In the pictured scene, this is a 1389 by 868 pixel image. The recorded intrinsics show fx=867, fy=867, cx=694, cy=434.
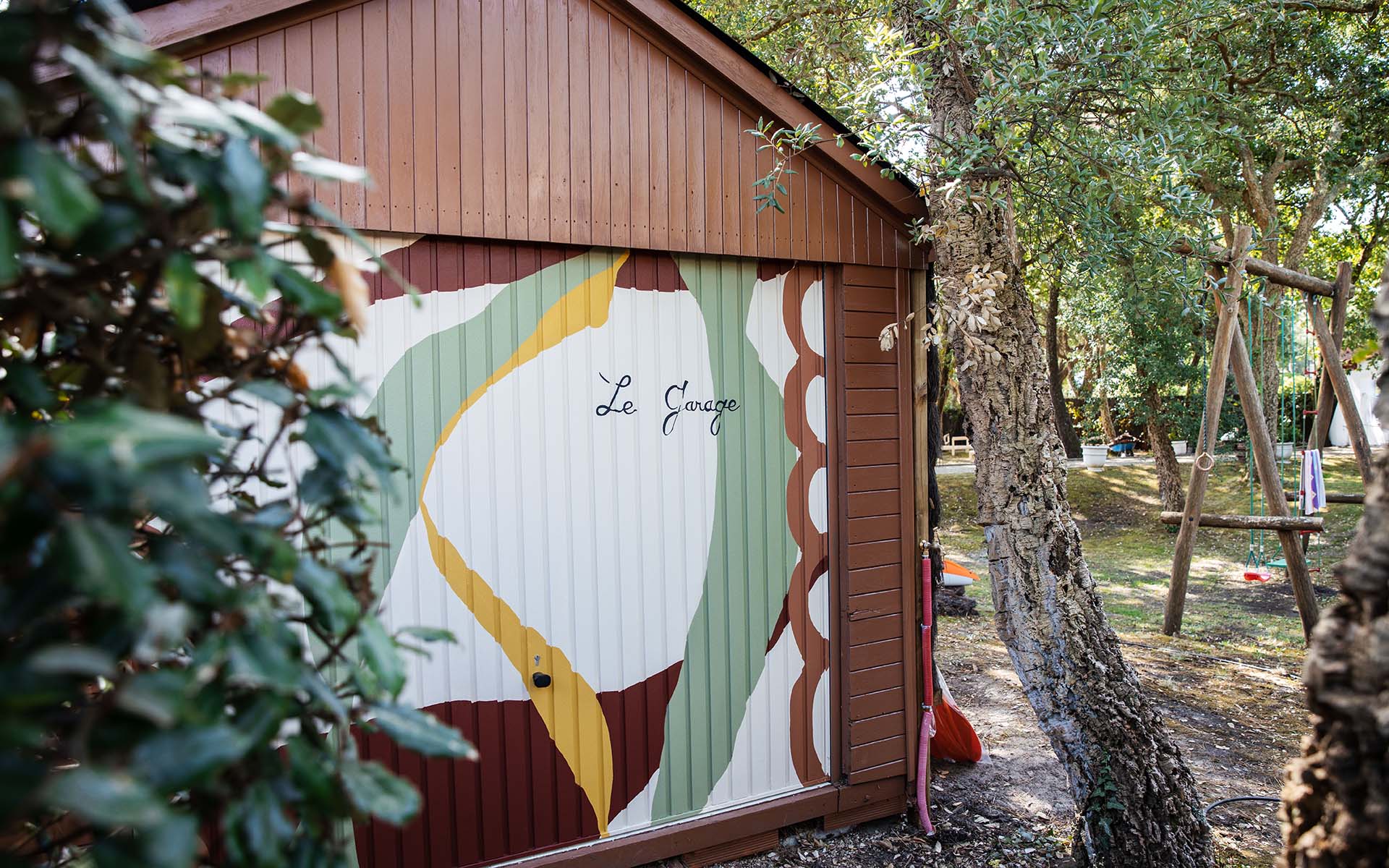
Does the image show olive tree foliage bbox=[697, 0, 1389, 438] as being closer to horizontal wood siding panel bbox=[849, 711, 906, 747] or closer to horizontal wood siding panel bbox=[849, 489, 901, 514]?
horizontal wood siding panel bbox=[849, 489, 901, 514]

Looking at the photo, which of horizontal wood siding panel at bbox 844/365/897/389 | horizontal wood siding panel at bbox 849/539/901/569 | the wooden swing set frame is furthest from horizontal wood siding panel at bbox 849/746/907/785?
the wooden swing set frame

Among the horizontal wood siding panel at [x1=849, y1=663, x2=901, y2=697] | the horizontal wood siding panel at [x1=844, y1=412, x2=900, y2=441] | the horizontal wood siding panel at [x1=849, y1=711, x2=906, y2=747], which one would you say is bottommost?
the horizontal wood siding panel at [x1=849, y1=711, x2=906, y2=747]

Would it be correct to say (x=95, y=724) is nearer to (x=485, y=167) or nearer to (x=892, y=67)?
(x=485, y=167)

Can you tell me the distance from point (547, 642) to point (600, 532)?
47 cm

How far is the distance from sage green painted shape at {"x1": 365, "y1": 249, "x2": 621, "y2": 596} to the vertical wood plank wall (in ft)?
4.66

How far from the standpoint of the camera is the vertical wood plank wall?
395 cm

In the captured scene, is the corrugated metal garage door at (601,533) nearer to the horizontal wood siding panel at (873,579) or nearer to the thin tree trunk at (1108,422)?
the horizontal wood siding panel at (873,579)

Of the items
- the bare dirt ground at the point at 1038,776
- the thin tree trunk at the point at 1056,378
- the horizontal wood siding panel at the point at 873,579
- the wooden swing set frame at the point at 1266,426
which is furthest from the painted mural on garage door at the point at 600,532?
the thin tree trunk at the point at 1056,378

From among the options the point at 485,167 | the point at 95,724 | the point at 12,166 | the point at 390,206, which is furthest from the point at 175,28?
the point at 95,724

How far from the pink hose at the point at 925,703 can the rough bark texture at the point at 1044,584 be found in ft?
1.26

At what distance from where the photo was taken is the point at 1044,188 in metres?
4.23

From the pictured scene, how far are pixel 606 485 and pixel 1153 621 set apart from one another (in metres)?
6.42

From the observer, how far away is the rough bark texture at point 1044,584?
344 cm

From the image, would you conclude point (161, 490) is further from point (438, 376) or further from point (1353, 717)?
point (438, 376)
